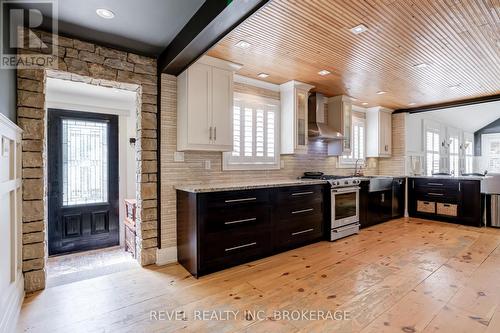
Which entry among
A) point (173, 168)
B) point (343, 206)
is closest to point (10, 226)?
point (173, 168)

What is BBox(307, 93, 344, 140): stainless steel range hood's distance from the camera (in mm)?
4466

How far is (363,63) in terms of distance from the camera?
3342mm

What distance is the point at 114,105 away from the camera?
4.39 metres

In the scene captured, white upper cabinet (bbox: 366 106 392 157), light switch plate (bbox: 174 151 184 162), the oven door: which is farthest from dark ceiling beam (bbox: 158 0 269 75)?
white upper cabinet (bbox: 366 106 392 157)

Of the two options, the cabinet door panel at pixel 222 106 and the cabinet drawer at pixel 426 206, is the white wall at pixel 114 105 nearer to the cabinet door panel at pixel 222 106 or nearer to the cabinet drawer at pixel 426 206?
the cabinet door panel at pixel 222 106

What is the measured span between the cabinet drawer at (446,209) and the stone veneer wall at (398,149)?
0.97 meters

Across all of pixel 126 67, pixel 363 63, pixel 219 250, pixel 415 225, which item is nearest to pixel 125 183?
pixel 126 67

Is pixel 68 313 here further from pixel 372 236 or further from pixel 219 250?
pixel 372 236

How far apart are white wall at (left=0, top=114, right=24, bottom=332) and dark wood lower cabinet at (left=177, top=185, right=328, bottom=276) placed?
1416 mm

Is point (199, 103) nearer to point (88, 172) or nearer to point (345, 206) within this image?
point (88, 172)

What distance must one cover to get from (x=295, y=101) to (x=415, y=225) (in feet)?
11.0

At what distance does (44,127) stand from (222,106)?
70.4 inches

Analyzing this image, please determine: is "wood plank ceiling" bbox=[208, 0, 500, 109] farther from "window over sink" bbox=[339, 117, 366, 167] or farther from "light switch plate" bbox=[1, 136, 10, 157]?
"light switch plate" bbox=[1, 136, 10, 157]

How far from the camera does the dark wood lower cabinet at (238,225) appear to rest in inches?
107
